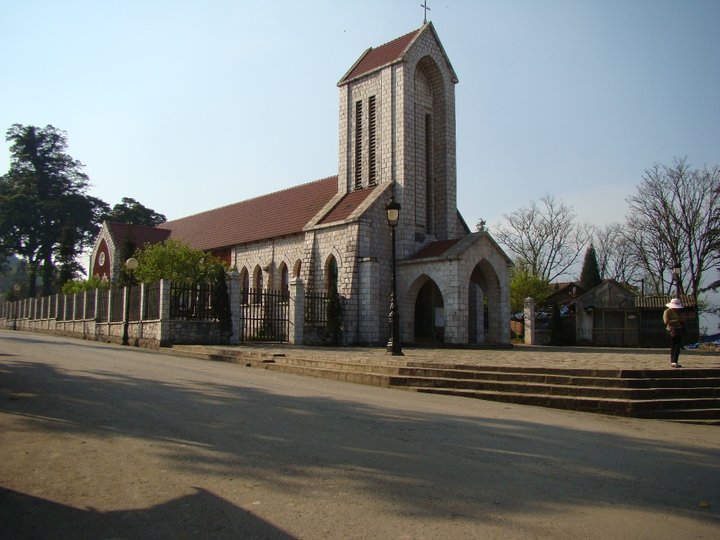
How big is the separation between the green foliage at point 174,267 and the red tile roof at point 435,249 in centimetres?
987

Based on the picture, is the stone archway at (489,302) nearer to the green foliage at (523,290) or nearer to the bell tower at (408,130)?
the bell tower at (408,130)

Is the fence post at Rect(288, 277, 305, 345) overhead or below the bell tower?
below

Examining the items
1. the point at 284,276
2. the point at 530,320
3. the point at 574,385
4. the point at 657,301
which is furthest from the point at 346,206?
the point at 657,301

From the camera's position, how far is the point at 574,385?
1162cm

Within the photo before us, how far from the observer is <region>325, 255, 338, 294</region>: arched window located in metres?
28.1

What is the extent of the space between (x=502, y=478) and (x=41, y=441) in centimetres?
486

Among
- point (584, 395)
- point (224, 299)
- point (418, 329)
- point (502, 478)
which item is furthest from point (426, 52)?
point (502, 478)

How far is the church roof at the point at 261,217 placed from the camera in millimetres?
32506

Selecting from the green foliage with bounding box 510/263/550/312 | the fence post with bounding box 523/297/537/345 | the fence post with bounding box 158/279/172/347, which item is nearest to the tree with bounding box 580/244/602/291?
the green foliage with bounding box 510/263/550/312

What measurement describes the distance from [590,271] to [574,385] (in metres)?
53.6

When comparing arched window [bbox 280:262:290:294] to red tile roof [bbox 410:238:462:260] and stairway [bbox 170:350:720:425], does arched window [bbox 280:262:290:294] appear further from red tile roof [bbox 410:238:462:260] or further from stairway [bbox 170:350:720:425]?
stairway [bbox 170:350:720:425]

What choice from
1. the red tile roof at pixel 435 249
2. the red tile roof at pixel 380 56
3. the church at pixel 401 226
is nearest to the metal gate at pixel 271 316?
the church at pixel 401 226

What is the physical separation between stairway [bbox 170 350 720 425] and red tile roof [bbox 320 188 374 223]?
45.8 feet

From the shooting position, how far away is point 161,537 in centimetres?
410
